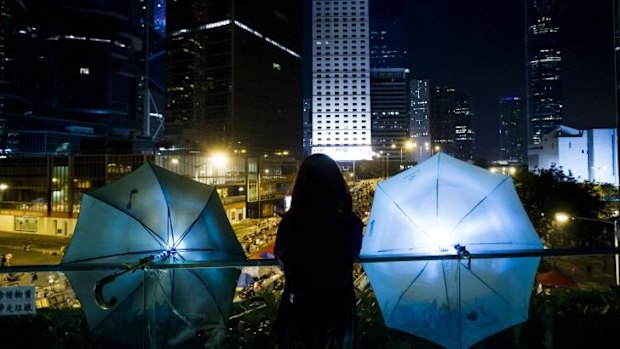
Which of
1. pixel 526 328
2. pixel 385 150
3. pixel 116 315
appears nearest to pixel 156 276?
pixel 116 315

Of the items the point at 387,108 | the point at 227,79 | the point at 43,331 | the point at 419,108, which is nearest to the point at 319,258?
the point at 43,331

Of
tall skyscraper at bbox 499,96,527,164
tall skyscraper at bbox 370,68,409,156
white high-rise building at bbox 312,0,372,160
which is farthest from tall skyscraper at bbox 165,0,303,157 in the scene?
tall skyscraper at bbox 499,96,527,164

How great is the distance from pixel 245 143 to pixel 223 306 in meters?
86.4

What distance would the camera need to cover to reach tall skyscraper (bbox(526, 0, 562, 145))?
147m

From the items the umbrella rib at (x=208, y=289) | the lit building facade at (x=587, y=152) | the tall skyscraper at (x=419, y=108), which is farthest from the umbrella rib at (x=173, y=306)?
the tall skyscraper at (x=419, y=108)

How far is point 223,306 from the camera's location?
139 inches

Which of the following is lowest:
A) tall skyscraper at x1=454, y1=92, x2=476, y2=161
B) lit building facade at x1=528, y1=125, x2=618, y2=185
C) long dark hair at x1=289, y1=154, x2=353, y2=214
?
long dark hair at x1=289, y1=154, x2=353, y2=214

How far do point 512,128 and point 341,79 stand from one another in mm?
115933

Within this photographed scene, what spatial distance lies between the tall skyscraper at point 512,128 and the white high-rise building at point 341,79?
10303 centimetres

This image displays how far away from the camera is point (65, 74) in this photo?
3898 inches

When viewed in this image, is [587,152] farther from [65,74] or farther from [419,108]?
[65,74]

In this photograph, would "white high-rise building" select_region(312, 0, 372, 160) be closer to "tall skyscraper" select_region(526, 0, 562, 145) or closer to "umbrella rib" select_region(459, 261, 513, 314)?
"tall skyscraper" select_region(526, 0, 562, 145)

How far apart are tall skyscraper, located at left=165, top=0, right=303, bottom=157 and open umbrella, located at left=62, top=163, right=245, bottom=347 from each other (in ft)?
273

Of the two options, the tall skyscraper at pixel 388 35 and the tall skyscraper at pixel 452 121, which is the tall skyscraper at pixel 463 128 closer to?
the tall skyscraper at pixel 452 121
